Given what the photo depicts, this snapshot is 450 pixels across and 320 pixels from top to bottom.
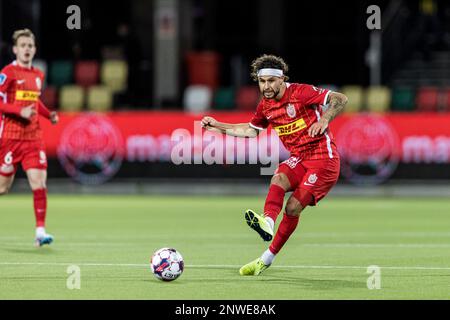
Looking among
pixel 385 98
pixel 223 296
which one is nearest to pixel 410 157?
pixel 385 98

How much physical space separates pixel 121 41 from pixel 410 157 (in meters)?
9.43

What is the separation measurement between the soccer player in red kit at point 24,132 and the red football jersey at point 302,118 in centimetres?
364

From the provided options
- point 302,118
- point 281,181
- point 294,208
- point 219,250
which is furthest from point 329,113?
point 219,250

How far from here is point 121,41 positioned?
29.1 metres

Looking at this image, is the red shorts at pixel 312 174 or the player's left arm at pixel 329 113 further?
the red shorts at pixel 312 174

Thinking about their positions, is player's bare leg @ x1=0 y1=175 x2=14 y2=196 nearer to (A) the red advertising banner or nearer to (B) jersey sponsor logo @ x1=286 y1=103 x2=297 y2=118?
(B) jersey sponsor logo @ x1=286 y1=103 x2=297 y2=118

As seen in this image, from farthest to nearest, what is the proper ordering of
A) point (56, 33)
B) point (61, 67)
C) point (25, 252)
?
point (56, 33) < point (61, 67) < point (25, 252)

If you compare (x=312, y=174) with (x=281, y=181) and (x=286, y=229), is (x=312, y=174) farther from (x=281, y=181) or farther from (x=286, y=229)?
(x=286, y=229)

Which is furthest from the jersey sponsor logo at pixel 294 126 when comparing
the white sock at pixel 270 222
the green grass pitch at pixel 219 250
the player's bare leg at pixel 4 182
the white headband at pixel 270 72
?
the player's bare leg at pixel 4 182

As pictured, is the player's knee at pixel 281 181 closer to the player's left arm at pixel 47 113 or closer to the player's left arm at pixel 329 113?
the player's left arm at pixel 329 113

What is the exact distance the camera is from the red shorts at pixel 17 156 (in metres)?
13.1

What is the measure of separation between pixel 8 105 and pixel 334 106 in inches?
173
